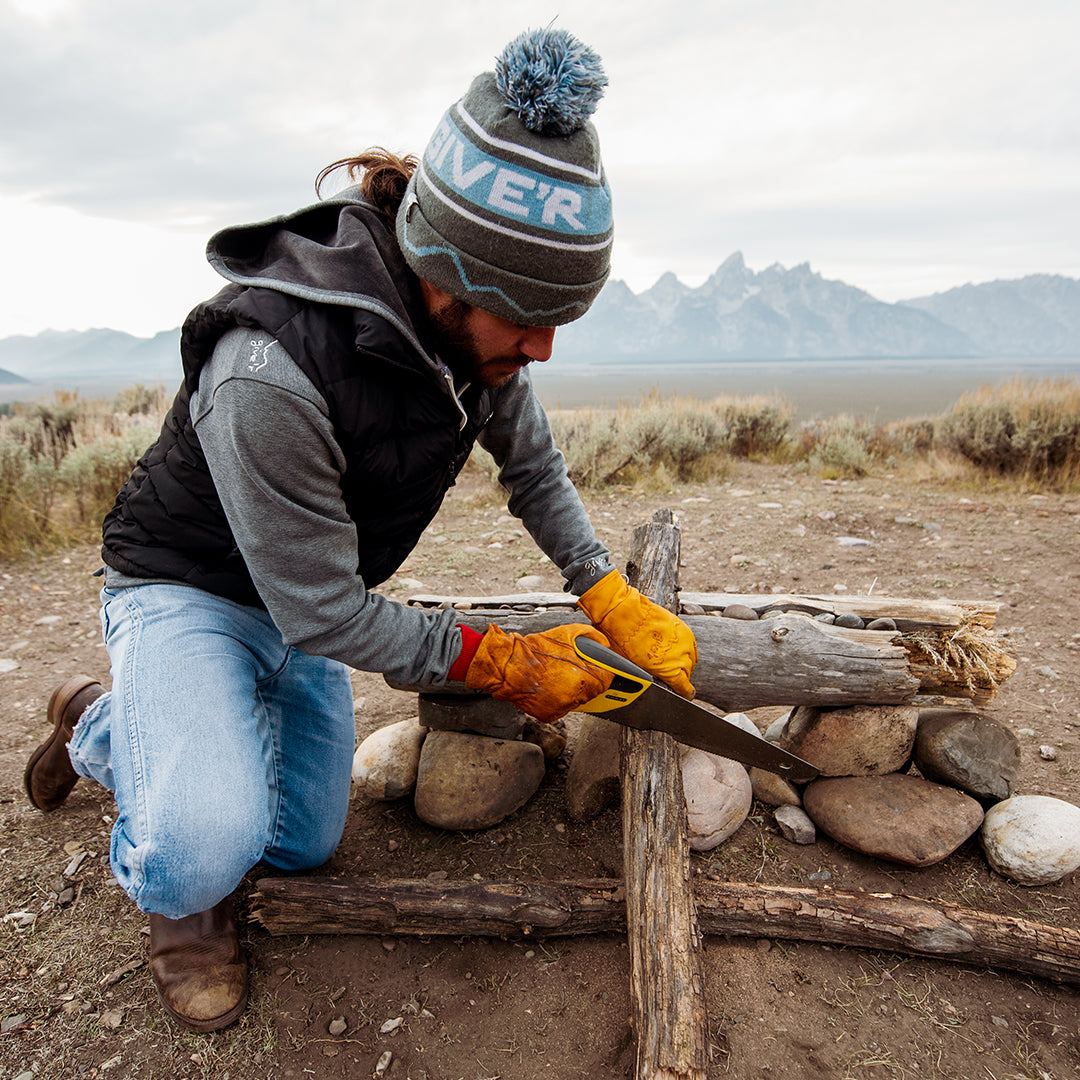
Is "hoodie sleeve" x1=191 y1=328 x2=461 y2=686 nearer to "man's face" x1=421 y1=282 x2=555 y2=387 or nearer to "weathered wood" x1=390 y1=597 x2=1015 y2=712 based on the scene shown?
"man's face" x1=421 y1=282 x2=555 y2=387

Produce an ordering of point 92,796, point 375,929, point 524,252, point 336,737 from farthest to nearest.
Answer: point 92,796 < point 336,737 < point 375,929 < point 524,252

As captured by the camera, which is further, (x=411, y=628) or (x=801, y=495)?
(x=801, y=495)

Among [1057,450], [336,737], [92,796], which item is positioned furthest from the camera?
[1057,450]

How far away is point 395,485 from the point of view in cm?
189

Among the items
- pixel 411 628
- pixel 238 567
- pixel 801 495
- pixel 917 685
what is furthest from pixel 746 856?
pixel 801 495

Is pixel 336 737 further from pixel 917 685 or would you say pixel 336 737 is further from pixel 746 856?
pixel 917 685

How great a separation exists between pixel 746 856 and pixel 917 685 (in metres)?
0.84

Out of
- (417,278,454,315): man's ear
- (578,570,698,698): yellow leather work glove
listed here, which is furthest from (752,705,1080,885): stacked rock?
(417,278,454,315): man's ear

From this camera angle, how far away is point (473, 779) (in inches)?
101

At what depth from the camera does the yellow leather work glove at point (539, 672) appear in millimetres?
1962

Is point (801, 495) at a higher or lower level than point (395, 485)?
lower

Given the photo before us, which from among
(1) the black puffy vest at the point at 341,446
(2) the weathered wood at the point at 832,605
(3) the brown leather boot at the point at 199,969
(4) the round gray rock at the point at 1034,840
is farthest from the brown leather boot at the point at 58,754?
(4) the round gray rock at the point at 1034,840

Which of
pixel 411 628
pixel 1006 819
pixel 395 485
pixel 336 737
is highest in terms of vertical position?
pixel 395 485

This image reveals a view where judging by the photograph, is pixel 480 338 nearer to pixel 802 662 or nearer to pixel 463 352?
pixel 463 352
